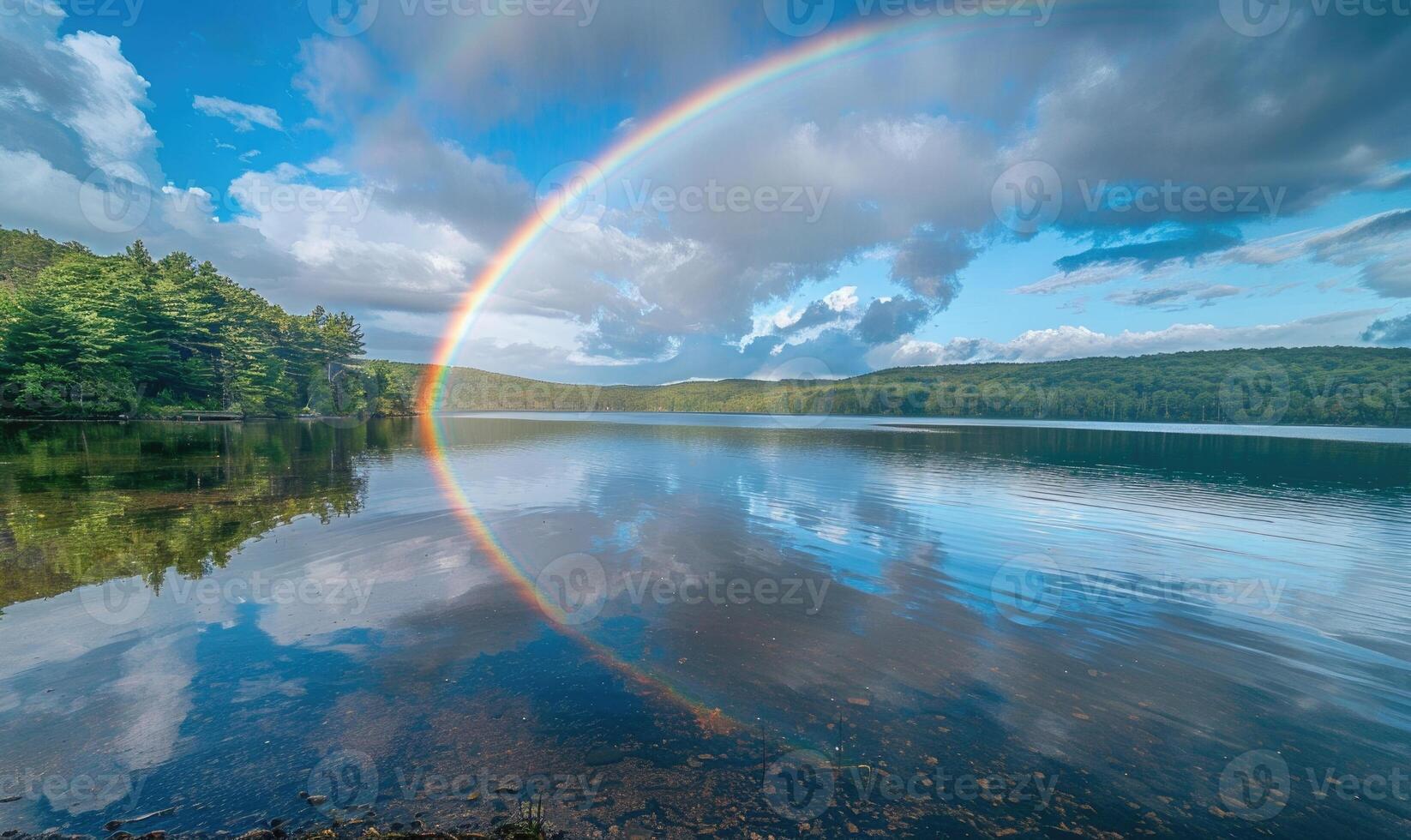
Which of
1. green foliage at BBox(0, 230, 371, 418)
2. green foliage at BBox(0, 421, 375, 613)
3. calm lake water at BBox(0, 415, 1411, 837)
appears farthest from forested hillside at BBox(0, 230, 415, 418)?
calm lake water at BBox(0, 415, 1411, 837)

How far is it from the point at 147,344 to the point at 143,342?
149 centimetres

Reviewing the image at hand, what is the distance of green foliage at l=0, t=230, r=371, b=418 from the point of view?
2270 inches

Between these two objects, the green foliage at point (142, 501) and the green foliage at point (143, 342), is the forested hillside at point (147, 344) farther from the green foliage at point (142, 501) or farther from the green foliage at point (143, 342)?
the green foliage at point (142, 501)

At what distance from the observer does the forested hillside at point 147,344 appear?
57719 mm

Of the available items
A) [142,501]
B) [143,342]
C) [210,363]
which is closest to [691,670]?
→ [142,501]

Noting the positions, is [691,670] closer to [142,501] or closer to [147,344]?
[142,501]

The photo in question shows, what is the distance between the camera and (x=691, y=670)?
948cm

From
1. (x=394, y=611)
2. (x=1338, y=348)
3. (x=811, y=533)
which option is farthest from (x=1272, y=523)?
(x=1338, y=348)

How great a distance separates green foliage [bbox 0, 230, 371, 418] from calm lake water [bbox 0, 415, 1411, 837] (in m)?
57.1

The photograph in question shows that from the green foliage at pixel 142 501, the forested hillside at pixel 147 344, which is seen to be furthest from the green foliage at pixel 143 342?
the green foliage at pixel 142 501

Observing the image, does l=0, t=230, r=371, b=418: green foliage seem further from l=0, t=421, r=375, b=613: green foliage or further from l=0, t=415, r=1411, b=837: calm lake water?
l=0, t=415, r=1411, b=837: calm lake water

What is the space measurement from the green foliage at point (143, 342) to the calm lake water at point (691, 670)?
2248 inches

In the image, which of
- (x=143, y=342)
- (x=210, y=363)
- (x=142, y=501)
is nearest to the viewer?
(x=142, y=501)

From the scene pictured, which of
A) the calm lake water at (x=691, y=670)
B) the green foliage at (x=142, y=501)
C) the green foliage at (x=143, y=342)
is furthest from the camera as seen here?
the green foliage at (x=143, y=342)
